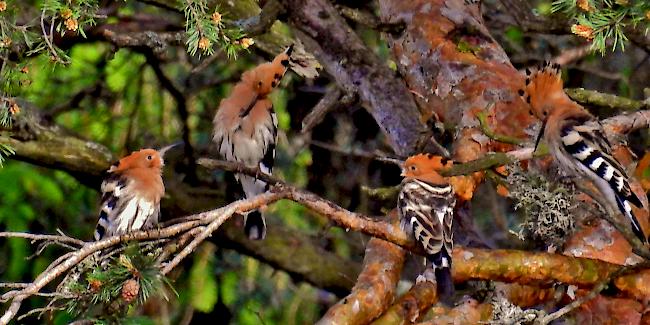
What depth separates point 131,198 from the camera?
453cm

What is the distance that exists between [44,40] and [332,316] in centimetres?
129

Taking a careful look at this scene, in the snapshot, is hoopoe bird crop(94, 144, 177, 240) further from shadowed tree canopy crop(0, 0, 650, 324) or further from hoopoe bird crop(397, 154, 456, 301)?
hoopoe bird crop(397, 154, 456, 301)

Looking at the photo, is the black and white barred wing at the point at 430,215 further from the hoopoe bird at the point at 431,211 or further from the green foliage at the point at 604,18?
the green foliage at the point at 604,18

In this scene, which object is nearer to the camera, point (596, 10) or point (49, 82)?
point (596, 10)

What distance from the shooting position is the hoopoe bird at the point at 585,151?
3578 mm

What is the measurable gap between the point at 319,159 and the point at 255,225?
48.2 inches

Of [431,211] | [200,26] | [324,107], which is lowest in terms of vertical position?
[324,107]

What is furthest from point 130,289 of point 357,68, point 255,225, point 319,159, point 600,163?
point 319,159

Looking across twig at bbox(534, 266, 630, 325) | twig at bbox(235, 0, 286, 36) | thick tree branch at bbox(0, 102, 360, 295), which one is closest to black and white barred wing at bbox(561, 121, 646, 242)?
twig at bbox(534, 266, 630, 325)

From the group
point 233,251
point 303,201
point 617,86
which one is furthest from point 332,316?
point 617,86

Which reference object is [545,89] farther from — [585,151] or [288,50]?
[288,50]

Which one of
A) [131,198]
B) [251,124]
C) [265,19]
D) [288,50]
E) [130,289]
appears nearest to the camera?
[130,289]

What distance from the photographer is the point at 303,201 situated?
297cm

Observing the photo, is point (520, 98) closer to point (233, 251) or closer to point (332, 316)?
point (332, 316)
